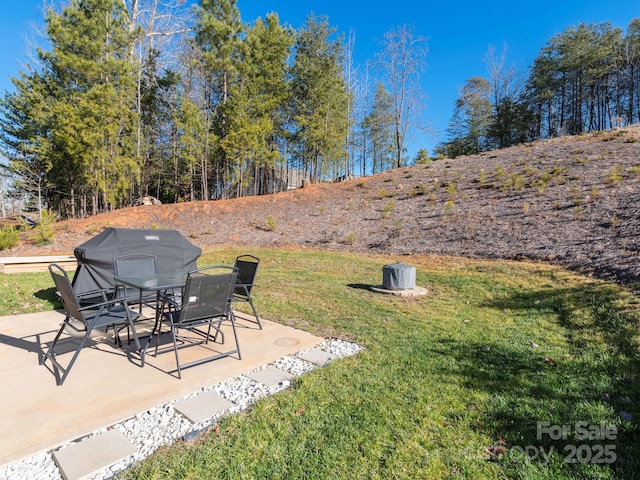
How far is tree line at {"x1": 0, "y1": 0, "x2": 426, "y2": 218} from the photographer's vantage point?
1253 centimetres

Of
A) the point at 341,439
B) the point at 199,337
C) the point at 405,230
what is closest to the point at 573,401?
the point at 341,439

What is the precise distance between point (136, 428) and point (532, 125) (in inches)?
1247

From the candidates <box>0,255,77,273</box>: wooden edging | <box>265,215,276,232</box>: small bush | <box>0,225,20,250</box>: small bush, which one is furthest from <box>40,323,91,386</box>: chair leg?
<box>265,215,276,232</box>: small bush

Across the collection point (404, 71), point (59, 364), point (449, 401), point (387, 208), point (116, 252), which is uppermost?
point (404, 71)

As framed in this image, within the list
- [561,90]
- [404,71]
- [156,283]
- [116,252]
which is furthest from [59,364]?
[561,90]

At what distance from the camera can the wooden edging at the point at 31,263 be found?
21.3 ft

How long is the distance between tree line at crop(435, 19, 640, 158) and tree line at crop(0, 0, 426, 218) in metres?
8.75

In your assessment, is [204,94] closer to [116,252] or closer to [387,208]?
[387,208]

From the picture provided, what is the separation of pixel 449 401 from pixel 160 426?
76.8 inches

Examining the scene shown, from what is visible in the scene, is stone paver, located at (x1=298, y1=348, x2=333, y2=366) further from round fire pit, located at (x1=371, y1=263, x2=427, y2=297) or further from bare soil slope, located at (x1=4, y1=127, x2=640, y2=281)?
bare soil slope, located at (x1=4, y1=127, x2=640, y2=281)

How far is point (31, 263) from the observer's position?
6680 mm

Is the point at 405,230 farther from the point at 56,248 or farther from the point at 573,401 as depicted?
the point at 56,248

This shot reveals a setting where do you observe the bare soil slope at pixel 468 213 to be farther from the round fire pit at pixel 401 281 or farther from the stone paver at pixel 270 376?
the stone paver at pixel 270 376

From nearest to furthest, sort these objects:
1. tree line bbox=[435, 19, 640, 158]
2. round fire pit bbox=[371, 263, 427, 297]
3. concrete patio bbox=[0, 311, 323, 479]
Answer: concrete patio bbox=[0, 311, 323, 479] < round fire pit bbox=[371, 263, 427, 297] < tree line bbox=[435, 19, 640, 158]
